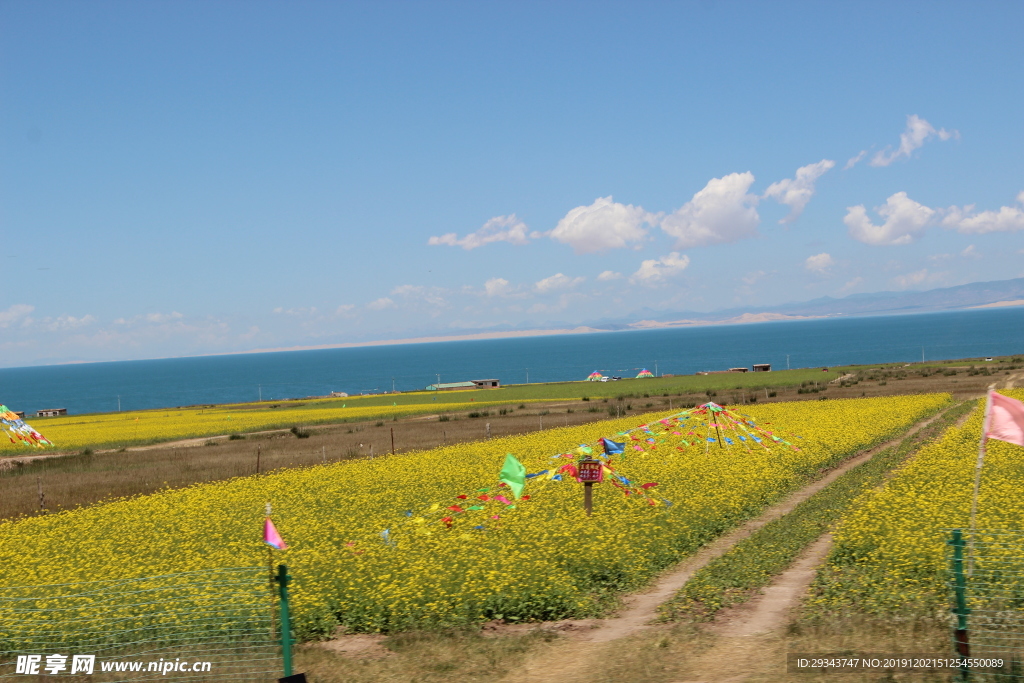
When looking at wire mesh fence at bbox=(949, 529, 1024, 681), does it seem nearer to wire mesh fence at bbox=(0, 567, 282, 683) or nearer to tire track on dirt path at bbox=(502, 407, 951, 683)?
tire track on dirt path at bbox=(502, 407, 951, 683)

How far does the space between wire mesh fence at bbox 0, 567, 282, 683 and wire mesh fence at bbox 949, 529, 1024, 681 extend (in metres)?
8.16

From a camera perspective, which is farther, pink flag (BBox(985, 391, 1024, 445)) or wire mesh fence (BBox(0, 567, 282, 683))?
wire mesh fence (BBox(0, 567, 282, 683))

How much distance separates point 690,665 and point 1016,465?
1538 centimetres

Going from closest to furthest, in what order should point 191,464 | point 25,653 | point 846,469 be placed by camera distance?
point 25,653, point 846,469, point 191,464

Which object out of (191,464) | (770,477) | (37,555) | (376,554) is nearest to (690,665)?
(376,554)

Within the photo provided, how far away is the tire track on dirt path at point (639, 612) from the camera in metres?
9.91

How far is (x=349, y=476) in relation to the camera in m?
27.0

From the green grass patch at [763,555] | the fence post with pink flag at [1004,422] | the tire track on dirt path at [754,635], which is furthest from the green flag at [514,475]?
the fence post with pink flag at [1004,422]

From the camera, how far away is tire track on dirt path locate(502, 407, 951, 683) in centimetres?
991

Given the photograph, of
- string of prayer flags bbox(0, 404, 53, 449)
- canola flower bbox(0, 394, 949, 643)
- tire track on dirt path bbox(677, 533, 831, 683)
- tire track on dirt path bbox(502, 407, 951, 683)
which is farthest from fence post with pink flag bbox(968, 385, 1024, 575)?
string of prayer flags bbox(0, 404, 53, 449)

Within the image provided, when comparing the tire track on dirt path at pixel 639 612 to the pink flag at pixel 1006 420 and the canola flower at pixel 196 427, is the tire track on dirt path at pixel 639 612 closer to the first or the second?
the pink flag at pixel 1006 420

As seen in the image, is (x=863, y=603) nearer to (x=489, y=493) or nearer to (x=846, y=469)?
(x=489, y=493)

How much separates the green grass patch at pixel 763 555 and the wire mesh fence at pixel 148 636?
5.82 metres

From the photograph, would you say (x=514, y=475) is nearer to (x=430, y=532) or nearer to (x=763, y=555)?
(x=430, y=532)
